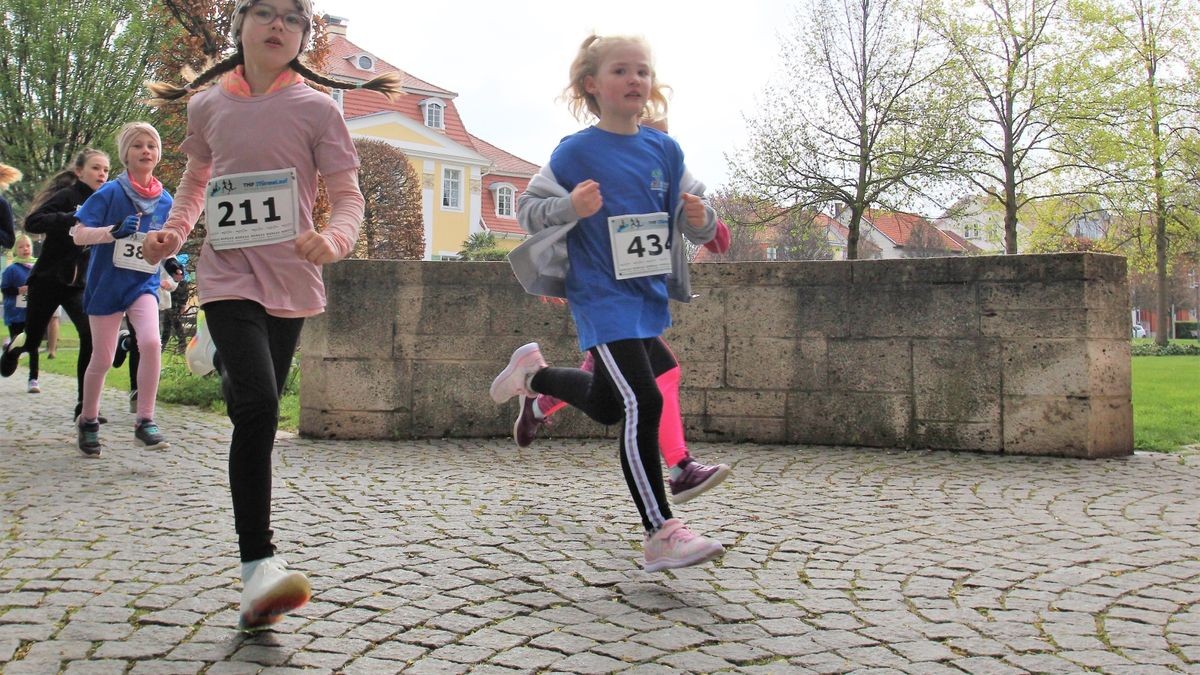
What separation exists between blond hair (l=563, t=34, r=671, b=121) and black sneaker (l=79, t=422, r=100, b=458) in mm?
3668

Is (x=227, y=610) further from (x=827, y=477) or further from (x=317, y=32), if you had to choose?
(x=317, y=32)

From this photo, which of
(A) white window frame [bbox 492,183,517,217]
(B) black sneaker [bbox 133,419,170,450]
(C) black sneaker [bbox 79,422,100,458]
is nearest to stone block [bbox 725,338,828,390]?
(B) black sneaker [bbox 133,419,170,450]

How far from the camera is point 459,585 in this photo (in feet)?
11.2

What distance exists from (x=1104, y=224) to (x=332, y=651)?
41.6 metres

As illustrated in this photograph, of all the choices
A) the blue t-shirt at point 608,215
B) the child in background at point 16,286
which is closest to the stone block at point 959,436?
the blue t-shirt at point 608,215

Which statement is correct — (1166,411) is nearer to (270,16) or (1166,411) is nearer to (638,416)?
(638,416)

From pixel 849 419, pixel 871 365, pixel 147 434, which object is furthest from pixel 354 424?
pixel 871 365

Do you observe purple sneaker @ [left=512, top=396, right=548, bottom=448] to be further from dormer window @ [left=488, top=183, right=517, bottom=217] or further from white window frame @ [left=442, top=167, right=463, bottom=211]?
dormer window @ [left=488, top=183, right=517, bottom=217]

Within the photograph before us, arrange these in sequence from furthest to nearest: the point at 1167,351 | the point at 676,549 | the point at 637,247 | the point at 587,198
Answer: the point at 1167,351 → the point at 637,247 → the point at 587,198 → the point at 676,549

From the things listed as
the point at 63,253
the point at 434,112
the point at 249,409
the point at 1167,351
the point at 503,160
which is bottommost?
the point at 249,409

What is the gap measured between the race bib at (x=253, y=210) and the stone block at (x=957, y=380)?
4.75 meters

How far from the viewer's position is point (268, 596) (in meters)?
2.82

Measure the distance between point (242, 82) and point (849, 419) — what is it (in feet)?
15.8

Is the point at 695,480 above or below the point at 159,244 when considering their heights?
below
